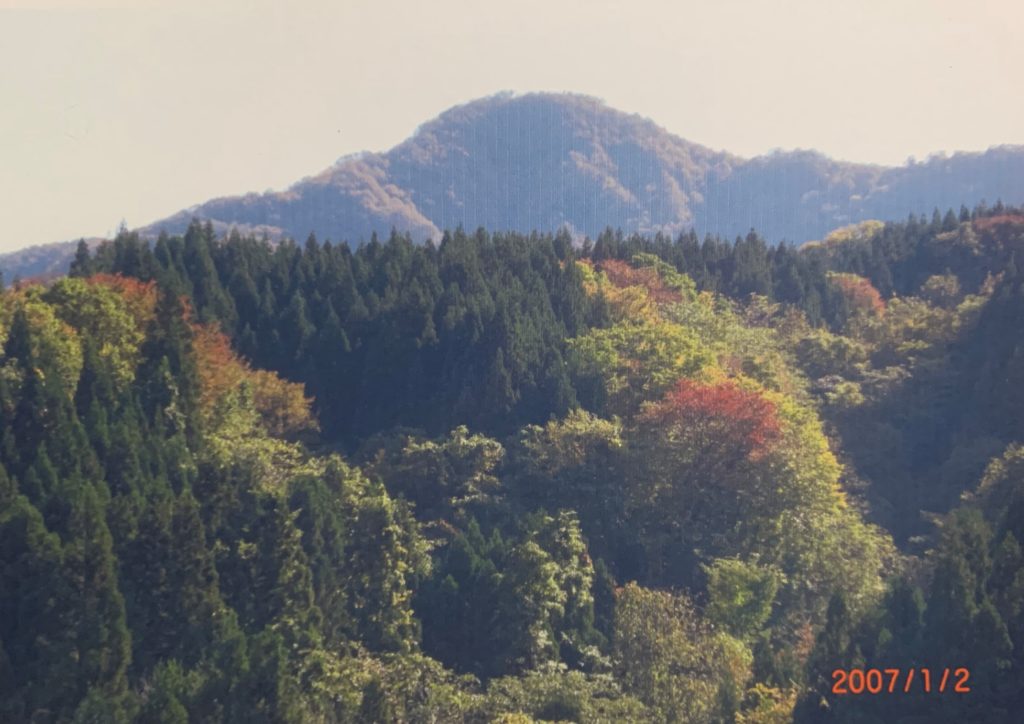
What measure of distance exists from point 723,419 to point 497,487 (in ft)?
23.0

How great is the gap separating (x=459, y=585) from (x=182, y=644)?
8.18 m

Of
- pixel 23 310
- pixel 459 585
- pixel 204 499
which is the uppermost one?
pixel 23 310

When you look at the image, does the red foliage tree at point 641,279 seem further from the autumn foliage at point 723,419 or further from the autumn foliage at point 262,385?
the autumn foliage at point 262,385

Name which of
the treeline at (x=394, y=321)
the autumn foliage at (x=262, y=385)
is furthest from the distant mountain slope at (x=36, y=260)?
the autumn foliage at (x=262, y=385)

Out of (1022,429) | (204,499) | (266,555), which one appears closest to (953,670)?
(266,555)

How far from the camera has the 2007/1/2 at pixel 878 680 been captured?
88.4 ft

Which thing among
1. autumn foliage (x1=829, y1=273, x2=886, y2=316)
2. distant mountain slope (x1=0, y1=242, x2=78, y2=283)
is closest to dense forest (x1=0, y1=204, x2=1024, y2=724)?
autumn foliage (x1=829, y1=273, x2=886, y2=316)

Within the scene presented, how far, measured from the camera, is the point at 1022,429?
1895 inches

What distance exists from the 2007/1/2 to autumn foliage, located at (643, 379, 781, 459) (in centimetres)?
1380

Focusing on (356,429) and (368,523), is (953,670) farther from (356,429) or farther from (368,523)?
(356,429)

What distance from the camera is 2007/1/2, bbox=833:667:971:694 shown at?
27.0 meters

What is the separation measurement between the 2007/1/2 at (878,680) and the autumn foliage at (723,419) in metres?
13.8

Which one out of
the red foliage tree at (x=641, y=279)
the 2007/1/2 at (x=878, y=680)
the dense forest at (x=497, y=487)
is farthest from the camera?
the red foliage tree at (x=641, y=279)

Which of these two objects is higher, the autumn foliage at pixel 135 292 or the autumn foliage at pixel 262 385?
the autumn foliage at pixel 135 292
